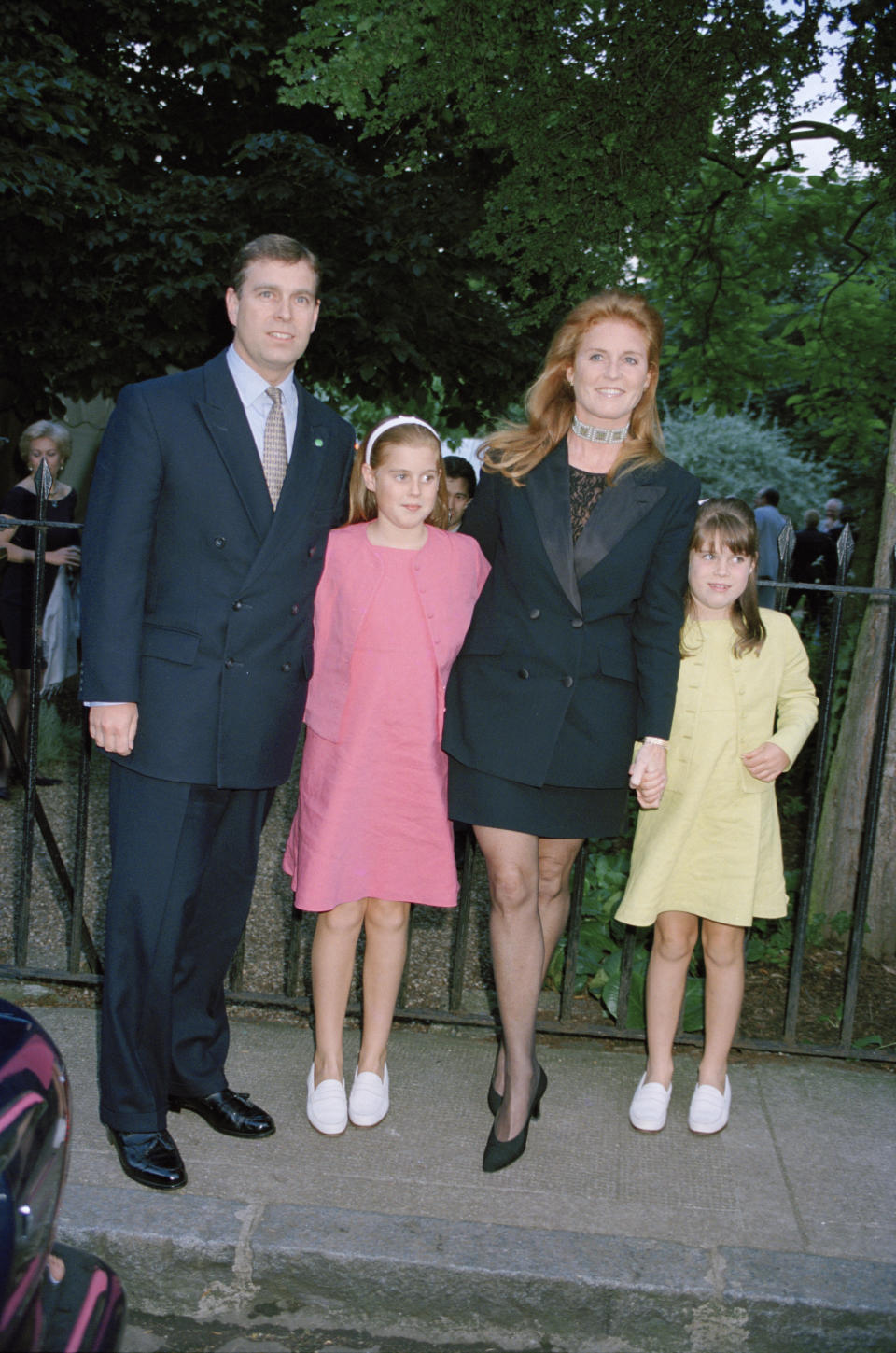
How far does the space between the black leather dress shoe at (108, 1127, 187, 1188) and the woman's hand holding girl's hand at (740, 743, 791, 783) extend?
1806mm

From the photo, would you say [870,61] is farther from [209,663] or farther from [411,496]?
[209,663]

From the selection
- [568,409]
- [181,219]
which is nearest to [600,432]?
[568,409]

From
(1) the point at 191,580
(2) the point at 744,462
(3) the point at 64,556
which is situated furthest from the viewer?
(2) the point at 744,462

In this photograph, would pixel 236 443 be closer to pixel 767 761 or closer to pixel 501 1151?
pixel 767 761

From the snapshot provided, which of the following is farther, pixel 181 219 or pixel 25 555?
pixel 181 219

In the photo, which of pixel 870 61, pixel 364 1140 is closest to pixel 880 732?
pixel 364 1140

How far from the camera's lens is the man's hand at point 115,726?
10.1 ft

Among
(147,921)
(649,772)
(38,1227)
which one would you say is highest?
(649,772)

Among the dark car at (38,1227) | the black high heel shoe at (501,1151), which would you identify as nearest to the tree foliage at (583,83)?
the black high heel shoe at (501,1151)

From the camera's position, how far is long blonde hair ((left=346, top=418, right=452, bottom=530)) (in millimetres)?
3307

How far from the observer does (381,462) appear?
332cm

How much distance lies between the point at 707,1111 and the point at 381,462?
79.5 inches

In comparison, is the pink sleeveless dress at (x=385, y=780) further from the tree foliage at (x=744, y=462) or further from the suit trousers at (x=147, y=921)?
the tree foliage at (x=744, y=462)

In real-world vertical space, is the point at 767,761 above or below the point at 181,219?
below
